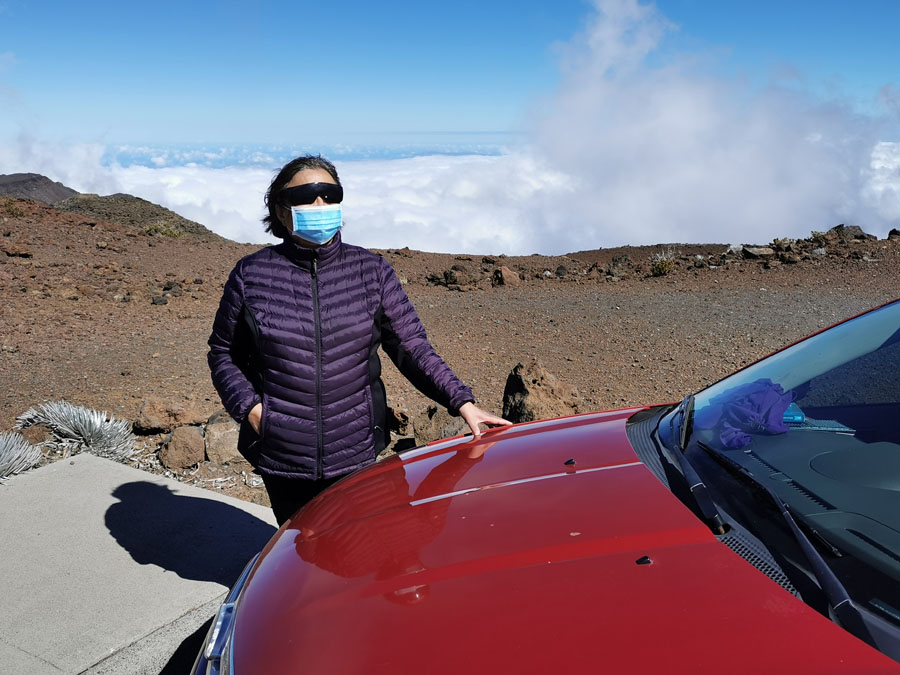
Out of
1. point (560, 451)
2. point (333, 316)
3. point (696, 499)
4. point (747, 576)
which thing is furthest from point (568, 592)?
point (333, 316)

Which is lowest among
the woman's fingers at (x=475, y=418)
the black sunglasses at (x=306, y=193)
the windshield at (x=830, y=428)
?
the woman's fingers at (x=475, y=418)

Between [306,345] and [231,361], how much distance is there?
35 cm

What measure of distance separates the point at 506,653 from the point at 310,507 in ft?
3.97

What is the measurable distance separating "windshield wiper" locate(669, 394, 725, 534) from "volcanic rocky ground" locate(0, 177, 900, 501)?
3.19 m

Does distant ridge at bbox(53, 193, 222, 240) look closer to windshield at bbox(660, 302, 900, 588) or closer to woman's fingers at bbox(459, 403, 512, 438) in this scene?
woman's fingers at bbox(459, 403, 512, 438)

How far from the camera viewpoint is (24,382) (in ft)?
24.7

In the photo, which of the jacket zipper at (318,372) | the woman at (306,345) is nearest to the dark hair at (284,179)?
the woman at (306,345)

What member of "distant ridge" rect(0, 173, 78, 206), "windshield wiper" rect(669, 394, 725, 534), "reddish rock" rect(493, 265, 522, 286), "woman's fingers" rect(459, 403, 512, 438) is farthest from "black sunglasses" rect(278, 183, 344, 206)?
"distant ridge" rect(0, 173, 78, 206)

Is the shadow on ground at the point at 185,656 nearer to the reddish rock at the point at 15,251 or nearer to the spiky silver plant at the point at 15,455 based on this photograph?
the spiky silver plant at the point at 15,455

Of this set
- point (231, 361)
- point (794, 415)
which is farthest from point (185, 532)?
point (794, 415)

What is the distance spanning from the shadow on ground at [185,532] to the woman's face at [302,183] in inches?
67.0

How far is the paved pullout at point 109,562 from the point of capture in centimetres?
305

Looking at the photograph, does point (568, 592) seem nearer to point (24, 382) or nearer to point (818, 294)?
point (24, 382)

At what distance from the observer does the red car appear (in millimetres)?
1435
